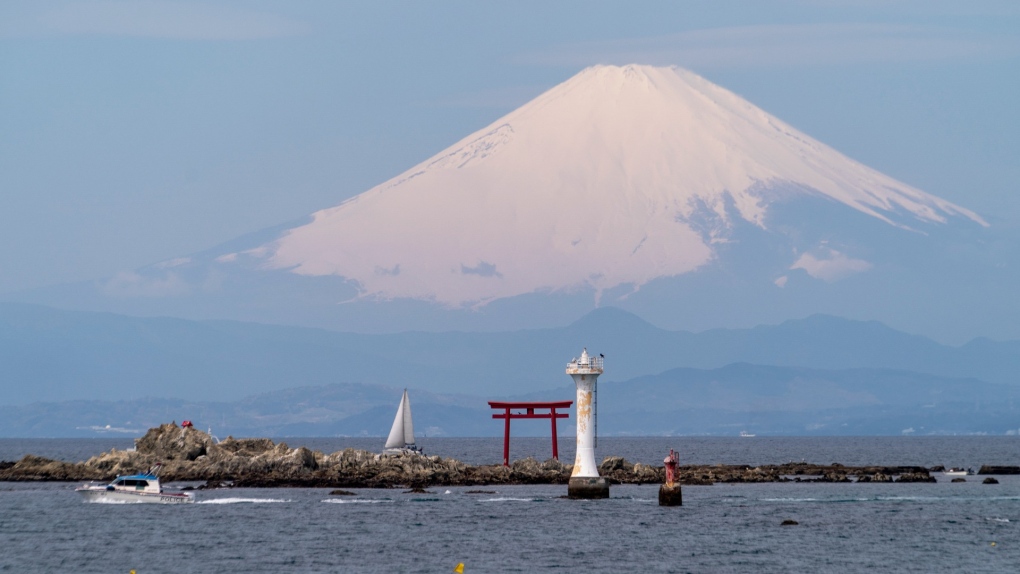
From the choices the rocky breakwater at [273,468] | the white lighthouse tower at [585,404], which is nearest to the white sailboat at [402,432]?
the rocky breakwater at [273,468]

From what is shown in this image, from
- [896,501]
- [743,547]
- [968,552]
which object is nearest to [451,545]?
[743,547]

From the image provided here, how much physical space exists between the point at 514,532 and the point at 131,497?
81.3 ft

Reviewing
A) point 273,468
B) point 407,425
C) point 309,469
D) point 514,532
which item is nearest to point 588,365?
point 514,532

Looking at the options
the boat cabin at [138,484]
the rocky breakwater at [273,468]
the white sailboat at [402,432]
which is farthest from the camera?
the white sailboat at [402,432]

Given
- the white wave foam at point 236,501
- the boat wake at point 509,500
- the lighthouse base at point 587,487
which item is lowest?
the white wave foam at point 236,501

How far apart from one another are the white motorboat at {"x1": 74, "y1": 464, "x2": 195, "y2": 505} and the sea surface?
2.71 feet

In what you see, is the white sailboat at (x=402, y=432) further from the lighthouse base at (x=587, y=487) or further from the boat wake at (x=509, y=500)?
the lighthouse base at (x=587, y=487)

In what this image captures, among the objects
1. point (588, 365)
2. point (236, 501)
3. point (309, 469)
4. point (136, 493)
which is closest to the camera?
point (588, 365)

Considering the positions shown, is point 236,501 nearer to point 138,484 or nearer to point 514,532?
point 138,484

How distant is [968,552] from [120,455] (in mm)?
55535

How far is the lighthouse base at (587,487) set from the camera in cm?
7144

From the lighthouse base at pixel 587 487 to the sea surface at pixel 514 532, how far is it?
842 mm

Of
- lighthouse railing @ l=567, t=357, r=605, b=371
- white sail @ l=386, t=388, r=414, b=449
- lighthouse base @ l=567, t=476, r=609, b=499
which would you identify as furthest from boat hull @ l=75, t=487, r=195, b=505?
white sail @ l=386, t=388, r=414, b=449

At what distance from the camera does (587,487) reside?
234 feet
